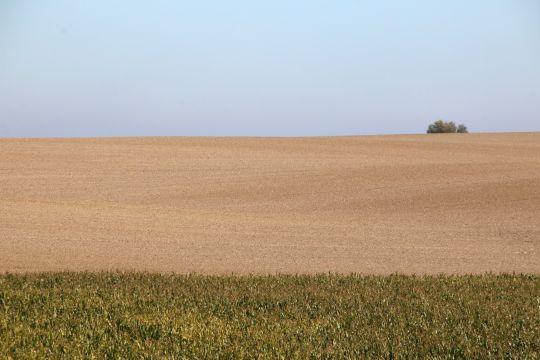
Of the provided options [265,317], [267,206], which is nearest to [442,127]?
[267,206]

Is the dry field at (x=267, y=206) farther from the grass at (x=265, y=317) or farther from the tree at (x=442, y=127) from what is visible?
the tree at (x=442, y=127)

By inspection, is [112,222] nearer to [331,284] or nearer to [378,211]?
[378,211]

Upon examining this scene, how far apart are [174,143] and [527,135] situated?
92.6 ft

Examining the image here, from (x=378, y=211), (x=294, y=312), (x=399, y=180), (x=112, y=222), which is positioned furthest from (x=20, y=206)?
(x=294, y=312)

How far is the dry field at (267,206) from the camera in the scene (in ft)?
54.4

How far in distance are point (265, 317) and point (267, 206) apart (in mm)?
18082

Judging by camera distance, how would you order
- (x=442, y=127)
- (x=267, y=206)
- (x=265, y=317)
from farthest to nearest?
(x=442, y=127) → (x=267, y=206) → (x=265, y=317)

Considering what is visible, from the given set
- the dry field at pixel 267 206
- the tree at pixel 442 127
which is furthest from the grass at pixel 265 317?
the tree at pixel 442 127

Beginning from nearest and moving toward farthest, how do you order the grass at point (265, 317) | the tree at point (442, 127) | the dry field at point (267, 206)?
the grass at point (265, 317)
the dry field at point (267, 206)
the tree at point (442, 127)

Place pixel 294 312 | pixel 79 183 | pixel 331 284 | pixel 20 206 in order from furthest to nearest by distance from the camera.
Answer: pixel 79 183
pixel 20 206
pixel 331 284
pixel 294 312

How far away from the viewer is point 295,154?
136ft

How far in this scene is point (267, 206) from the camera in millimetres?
27094

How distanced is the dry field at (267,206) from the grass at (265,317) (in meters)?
3.22

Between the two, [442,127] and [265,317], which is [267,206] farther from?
[442,127]
